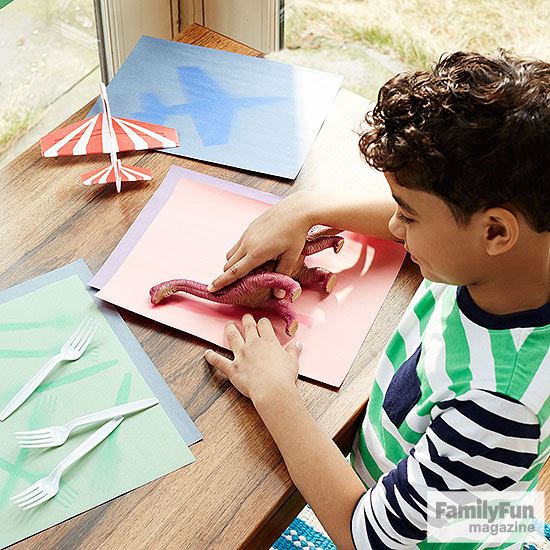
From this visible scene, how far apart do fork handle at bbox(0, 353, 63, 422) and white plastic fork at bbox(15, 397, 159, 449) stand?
0.03m

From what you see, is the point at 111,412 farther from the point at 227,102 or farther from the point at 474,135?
the point at 227,102

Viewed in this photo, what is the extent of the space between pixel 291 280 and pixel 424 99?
278 mm

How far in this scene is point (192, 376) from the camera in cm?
80

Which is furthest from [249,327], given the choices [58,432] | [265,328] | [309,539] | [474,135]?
[309,539]

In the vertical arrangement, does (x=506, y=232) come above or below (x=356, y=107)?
above

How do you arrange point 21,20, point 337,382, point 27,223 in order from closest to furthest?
point 337,382 < point 27,223 < point 21,20

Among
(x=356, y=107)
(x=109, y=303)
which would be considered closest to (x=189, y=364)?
(x=109, y=303)

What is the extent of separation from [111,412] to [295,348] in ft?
0.71

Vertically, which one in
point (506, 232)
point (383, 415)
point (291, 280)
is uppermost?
point (506, 232)

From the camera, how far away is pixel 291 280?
0.83 metres

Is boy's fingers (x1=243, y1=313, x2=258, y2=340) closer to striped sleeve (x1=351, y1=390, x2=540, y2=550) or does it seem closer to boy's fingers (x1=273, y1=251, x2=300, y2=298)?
boy's fingers (x1=273, y1=251, x2=300, y2=298)

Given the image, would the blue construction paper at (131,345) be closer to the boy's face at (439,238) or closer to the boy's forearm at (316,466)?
the boy's forearm at (316,466)

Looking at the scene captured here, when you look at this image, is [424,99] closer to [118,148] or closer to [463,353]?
[463,353]

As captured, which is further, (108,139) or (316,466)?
(108,139)
